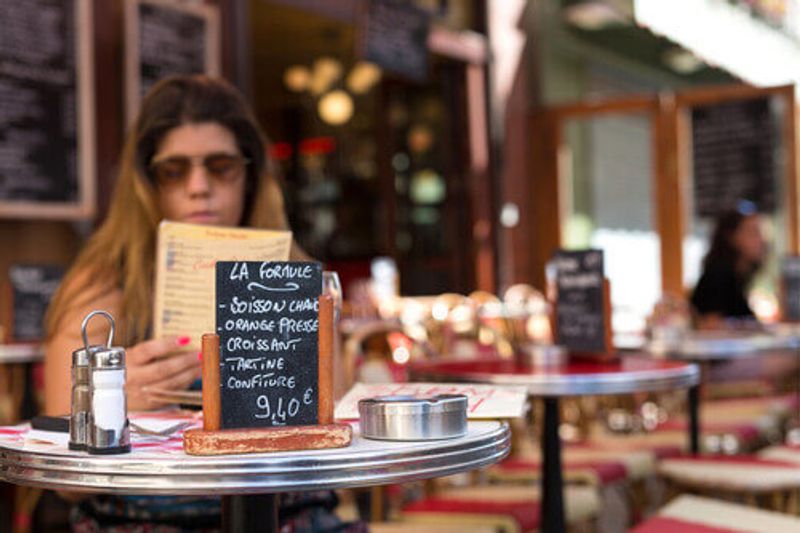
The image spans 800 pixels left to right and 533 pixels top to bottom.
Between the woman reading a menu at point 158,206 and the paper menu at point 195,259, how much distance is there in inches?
5.2

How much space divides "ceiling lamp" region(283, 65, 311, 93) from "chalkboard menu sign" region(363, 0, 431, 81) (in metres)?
3.13

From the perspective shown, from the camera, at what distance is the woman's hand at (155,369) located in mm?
1799

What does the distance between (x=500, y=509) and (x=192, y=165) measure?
3.84 feet

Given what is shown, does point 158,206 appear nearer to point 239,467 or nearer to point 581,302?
point 239,467

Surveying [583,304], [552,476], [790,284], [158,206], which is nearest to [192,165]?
[158,206]

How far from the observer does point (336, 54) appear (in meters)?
10.0

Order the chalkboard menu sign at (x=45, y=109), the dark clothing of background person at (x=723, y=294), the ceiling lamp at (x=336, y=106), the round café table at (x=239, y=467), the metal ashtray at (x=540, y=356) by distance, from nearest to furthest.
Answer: the round café table at (x=239, y=467) → the metal ashtray at (x=540, y=356) → the chalkboard menu sign at (x=45, y=109) → the dark clothing of background person at (x=723, y=294) → the ceiling lamp at (x=336, y=106)

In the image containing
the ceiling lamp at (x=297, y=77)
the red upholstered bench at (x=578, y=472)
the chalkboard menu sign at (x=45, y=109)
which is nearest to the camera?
the red upholstered bench at (x=578, y=472)

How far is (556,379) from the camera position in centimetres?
238

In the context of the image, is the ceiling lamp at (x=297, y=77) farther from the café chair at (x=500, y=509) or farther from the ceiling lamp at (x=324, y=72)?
the café chair at (x=500, y=509)

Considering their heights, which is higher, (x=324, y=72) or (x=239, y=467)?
(x=324, y=72)

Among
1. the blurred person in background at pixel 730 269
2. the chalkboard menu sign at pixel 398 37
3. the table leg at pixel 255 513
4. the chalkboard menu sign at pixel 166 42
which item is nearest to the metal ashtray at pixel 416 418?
the table leg at pixel 255 513

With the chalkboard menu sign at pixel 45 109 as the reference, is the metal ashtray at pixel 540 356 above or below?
below

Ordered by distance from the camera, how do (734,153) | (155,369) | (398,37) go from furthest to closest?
(734,153) < (398,37) < (155,369)
